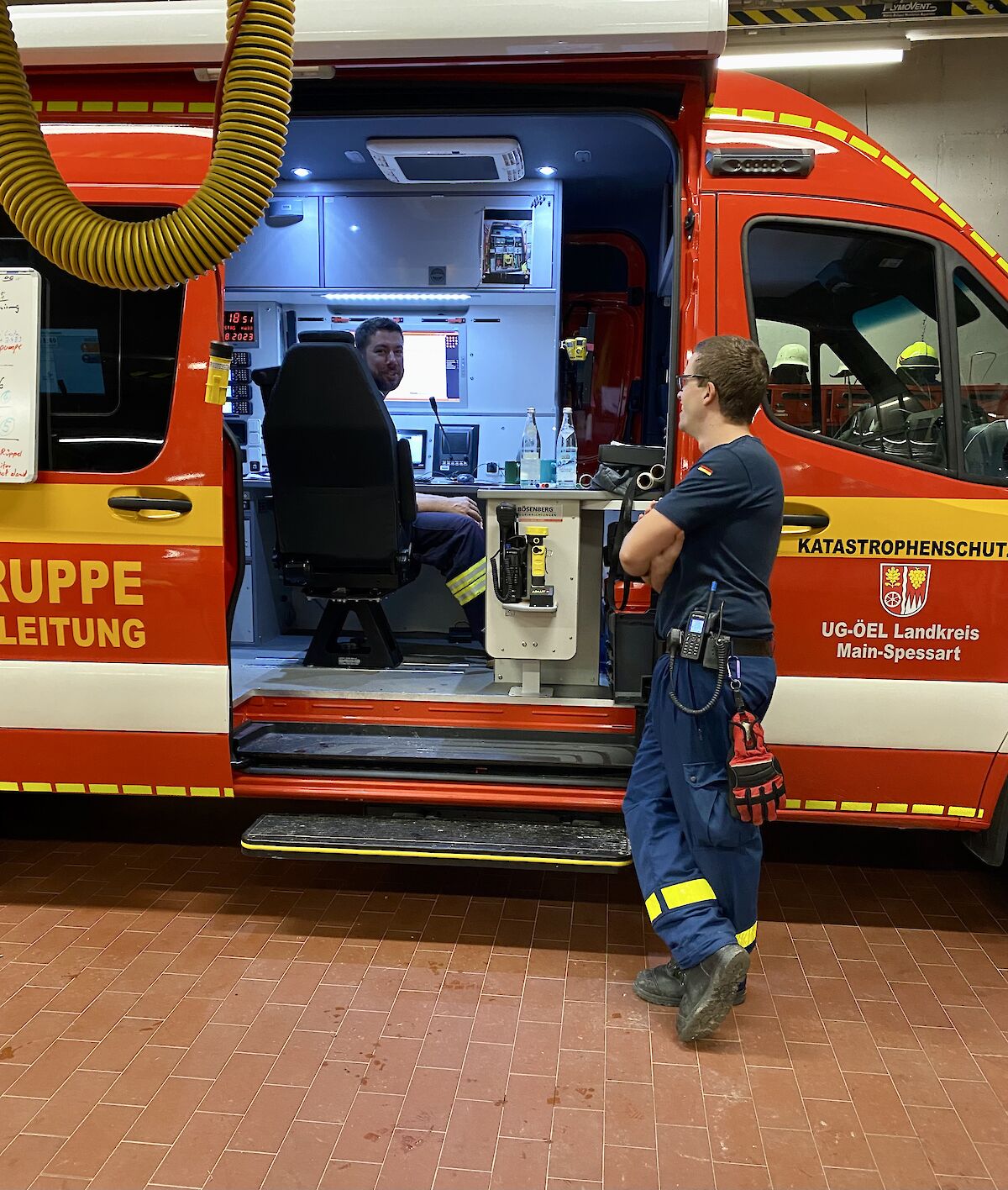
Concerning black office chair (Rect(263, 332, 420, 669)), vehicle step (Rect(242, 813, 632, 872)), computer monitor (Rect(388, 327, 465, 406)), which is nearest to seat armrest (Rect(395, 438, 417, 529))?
black office chair (Rect(263, 332, 420, 669))

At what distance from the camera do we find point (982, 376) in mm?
2779

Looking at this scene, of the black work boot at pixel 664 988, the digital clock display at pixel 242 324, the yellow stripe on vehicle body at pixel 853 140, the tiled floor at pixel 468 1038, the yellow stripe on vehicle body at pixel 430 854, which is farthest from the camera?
the digital clock display at pixel 242 324

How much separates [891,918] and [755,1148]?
1.30 m

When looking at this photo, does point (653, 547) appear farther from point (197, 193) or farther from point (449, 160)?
point (449, 160)

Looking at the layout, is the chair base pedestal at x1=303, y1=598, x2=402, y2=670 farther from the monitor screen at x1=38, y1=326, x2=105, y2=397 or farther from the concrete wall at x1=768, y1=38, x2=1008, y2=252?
the concrete wall at x1=768, y1=38, x2=1008, y2=252

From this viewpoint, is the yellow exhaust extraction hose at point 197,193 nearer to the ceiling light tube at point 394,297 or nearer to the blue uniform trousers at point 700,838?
the blue uniform trousers at point 700,838

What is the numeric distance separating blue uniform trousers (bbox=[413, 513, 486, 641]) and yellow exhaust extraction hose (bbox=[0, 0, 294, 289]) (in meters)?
2.45

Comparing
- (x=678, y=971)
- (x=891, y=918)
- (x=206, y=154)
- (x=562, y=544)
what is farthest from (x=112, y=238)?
(x=891, y=918)

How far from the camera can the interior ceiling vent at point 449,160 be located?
444 centimetres

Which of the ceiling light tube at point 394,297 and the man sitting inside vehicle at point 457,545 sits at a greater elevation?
the ceiling light tube at point 394,297

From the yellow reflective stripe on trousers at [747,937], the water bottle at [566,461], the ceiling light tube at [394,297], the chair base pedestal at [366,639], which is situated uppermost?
the ceiling light tube at [394,297]

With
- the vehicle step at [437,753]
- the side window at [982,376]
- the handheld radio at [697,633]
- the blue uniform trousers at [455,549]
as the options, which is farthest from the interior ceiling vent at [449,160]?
the handheld radio at [697,633]

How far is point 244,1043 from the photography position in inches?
94.9

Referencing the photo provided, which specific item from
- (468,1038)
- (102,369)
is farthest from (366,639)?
(468,1038)
